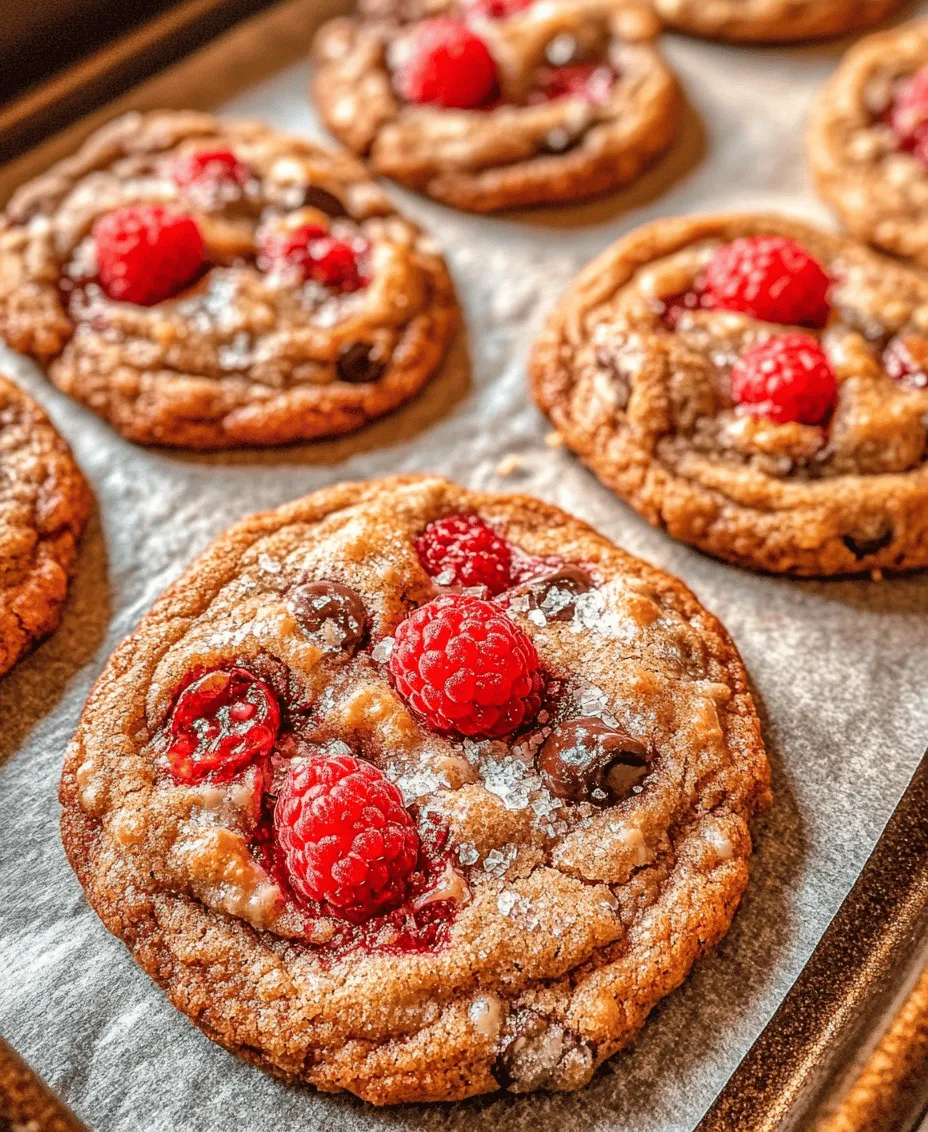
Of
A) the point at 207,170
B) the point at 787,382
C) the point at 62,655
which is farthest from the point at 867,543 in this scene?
the point at 207,170

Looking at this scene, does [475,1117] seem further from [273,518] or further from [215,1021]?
[273,518]

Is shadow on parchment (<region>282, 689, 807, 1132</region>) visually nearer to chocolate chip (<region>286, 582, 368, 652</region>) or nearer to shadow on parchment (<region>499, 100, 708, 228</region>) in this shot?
chocolate chip (<region>286, 582, 368, 652</region>)

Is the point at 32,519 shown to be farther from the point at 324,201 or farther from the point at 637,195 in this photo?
the point at 637,195

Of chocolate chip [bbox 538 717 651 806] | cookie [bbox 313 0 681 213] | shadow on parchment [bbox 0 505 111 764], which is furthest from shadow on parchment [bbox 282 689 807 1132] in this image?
cookie [bbox 313 0 681 213]

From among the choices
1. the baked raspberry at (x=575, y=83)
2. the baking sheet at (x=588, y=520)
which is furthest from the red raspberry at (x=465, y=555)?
the baked raspberry at (x=575, y=83)

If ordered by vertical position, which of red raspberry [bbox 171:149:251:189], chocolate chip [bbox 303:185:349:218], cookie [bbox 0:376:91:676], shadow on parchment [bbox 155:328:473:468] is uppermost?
red raspberry [bbox 171:149:251:189]

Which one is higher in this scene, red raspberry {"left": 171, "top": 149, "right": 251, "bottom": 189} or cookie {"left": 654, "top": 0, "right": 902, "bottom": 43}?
red raspberry {"left": 171, "top": 149, "right": 251, "bottom": 189}
